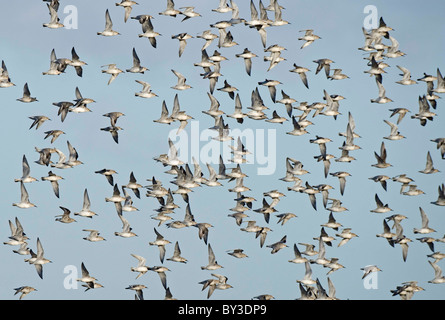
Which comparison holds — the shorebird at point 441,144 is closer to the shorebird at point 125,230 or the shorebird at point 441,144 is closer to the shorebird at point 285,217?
the shorebird at point 285,217

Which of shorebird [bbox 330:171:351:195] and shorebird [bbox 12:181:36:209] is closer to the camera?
shorebird [bbox 12:181:36:209]

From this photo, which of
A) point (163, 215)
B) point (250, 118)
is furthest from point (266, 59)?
point (163, 215)

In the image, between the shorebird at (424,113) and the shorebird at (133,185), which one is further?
the shorebird at (133,185)

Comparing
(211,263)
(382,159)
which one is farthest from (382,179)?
(211,263)

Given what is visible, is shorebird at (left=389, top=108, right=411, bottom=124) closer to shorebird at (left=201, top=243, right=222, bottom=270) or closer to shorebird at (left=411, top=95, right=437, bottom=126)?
shorebird at (left=411, top=95, right=437, bottom=126)

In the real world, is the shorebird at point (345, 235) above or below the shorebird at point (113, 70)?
below

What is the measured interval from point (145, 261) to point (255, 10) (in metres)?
12.7

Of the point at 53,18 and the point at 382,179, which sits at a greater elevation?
the point at 53,18

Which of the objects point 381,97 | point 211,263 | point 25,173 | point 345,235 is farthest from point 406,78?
point 25,173

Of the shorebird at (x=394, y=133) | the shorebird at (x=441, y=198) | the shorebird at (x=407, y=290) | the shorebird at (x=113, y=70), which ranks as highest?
the shorebird at (x=113, y=70)

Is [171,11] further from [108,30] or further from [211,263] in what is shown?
[211,263]

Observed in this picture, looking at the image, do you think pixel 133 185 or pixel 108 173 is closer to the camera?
pixel 108 173

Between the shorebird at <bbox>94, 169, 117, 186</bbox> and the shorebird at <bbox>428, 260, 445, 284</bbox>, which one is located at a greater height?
the shorebird at <bbox>94, 169, 117, 186</bbox>

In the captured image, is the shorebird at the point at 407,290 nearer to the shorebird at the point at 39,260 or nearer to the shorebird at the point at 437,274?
the shorebird at the point at 437,274
